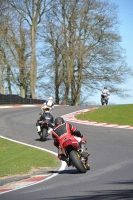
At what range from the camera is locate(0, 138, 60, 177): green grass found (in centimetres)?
1459

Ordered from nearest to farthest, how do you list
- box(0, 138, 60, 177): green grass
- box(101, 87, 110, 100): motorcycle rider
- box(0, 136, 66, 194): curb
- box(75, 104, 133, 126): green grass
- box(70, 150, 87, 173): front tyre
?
box(0, 136, 66, 194): curb, box(70, 150, 87, 173): front tyre, box(0, 138, 60, 177): green grass, box(75, 104, 133, 126): green grass, box(101, 87, 110, 100): motorcycle rider

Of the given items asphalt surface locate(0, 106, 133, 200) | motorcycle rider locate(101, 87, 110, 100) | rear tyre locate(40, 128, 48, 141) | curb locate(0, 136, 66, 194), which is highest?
motorcycle rider locate(101, 87, 110, 100)

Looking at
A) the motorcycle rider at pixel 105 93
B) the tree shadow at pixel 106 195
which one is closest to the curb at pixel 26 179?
the tree shadow at pixel 106 195

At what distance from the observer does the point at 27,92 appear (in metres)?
63.6

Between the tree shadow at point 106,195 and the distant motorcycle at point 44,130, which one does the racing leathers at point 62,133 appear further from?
the distant motorcycle at point 44,130

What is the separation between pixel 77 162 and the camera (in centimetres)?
1249

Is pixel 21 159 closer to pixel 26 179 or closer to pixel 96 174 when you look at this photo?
pixel 26 179

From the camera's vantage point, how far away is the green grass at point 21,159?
14.6 meters

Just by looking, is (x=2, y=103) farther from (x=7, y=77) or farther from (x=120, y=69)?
(x=120, y=69)

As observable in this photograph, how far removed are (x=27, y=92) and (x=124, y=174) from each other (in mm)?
52331

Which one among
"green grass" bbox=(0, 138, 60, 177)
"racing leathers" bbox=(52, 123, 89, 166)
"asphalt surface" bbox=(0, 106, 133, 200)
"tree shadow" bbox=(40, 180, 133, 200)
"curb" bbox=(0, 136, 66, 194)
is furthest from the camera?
"green grass" bbox=(0, 138, 60, 177)

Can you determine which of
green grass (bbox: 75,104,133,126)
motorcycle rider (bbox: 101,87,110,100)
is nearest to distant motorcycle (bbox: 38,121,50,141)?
green grass (bbox: 75,104,133,126)

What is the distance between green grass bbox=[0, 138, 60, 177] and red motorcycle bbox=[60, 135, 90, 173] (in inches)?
60.1

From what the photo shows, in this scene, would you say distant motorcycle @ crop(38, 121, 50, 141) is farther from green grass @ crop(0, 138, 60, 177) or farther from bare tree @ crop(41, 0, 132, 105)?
bare tree @ crop(41, 0, 132, 105)
